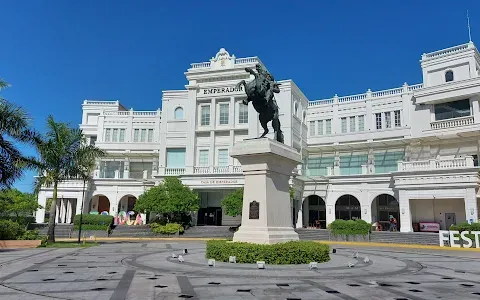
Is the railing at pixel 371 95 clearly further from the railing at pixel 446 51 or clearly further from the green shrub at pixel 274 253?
the green shrub at pixel 274 253

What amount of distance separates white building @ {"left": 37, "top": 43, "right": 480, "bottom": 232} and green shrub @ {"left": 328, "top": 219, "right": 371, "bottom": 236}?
19.1ft

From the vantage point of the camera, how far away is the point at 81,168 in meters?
28.5

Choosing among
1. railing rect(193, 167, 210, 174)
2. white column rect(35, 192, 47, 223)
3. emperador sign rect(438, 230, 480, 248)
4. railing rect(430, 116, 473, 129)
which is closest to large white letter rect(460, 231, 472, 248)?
emperador sign rect(438, 230, 480, 248)

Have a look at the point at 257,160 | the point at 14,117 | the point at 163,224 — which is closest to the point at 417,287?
the point at 257,160

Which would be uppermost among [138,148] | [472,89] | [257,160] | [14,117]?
[472,89]

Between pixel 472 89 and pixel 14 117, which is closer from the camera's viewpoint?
pixel 14 117

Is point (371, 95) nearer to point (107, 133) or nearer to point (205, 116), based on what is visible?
point (205, 116)

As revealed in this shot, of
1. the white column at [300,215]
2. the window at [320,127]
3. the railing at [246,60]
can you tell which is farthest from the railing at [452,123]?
the railing at [246,60]

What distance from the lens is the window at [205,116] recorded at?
164ft

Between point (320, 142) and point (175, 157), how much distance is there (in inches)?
758

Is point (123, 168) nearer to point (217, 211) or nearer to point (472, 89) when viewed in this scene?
point (217, 211)

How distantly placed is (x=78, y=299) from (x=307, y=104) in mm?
47195

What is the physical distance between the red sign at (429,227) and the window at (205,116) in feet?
91.2

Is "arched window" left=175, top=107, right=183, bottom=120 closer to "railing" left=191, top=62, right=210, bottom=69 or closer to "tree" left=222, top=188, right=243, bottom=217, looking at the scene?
"railing" left=191, top=62, right=210, bottom=69
